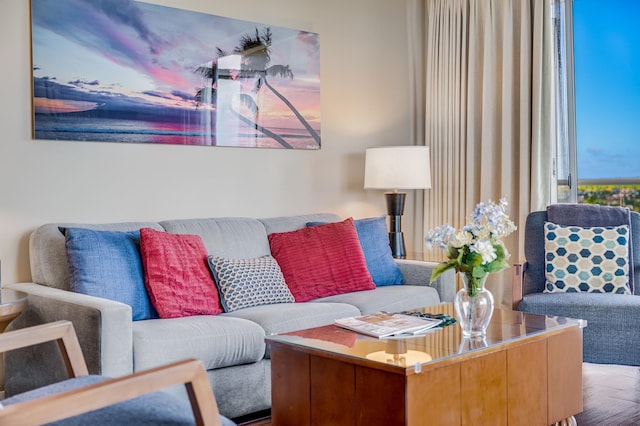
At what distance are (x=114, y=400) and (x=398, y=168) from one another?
3.18 metres

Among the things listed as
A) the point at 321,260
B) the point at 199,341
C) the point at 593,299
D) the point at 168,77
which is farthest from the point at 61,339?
the point at 593,299

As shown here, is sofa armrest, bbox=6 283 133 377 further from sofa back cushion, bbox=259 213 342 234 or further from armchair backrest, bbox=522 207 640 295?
armchair backrest, bbox=522 207 640 295

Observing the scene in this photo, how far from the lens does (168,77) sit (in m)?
3.89

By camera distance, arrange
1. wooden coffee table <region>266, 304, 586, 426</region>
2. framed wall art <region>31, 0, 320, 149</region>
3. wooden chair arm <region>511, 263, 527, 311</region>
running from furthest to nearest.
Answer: wooden chair arm <region>511, 263, 527, 311</region>
framed wall art <region>31, 0, 320, 149</region>
wooden coffee table <region>266, 304, 586, 426</region>

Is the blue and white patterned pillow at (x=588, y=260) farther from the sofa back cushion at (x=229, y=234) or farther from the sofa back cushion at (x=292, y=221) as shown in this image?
the sofa back cushion at (x=229, y=234)

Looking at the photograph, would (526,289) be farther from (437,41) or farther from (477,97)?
(437,41)

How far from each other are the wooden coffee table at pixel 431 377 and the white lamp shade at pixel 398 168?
1755 millimetres

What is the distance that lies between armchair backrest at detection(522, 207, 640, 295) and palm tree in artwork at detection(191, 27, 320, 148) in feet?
5.12

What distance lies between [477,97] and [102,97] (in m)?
2.55

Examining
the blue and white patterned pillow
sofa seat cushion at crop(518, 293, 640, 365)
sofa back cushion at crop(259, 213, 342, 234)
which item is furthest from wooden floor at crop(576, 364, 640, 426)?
sofa back cushion at crop(259, 213, 342, 234)

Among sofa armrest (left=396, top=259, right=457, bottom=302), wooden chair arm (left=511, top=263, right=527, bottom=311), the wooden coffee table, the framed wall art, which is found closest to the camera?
the wooden coffee table

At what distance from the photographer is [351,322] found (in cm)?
278

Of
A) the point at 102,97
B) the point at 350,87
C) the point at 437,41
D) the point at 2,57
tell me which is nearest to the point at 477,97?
the point at 437,41

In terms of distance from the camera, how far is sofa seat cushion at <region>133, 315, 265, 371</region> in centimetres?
276
